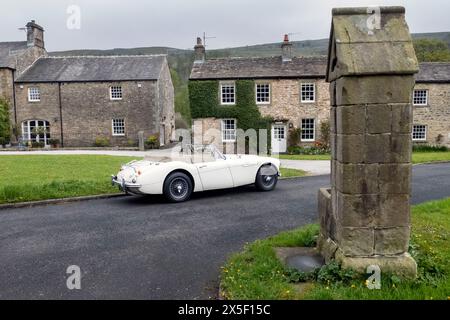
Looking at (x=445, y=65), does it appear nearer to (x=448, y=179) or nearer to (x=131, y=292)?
(x=448, y=179)

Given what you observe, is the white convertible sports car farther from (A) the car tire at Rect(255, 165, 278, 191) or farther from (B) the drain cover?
(B) the drain cover

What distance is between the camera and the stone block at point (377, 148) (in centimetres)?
409

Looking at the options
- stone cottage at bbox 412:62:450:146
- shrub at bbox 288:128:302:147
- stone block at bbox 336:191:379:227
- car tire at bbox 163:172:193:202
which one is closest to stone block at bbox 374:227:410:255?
stone block at bbox 336:191:379:227

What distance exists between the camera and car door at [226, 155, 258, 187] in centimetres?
1007

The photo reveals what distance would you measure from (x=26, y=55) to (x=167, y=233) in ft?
107

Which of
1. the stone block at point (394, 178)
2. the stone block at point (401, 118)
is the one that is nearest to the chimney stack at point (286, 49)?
the stone block at point (401, 118)

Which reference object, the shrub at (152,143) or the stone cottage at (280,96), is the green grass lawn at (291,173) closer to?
the stone cottage at (280,96)

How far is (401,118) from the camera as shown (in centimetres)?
406

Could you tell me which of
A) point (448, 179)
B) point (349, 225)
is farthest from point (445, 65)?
point (349, 225)

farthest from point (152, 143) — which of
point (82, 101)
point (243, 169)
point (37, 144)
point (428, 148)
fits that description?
point (243, 169)

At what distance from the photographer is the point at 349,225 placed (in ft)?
13.8

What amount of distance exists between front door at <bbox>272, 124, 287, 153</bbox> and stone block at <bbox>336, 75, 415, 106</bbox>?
23476mm

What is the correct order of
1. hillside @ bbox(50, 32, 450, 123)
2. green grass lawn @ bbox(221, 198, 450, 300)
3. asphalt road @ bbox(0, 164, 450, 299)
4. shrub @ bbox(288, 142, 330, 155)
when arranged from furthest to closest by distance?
hillside @ bbox(50, 32, 450, 123), shrub @ bbox(288, 142, 330, 155), asphalt road @ bbox(0, 164, 450, 299), green grass lawn @ bbox(221, 198, 450, 300)

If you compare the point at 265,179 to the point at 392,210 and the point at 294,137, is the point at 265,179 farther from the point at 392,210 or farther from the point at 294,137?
the point at 294,137
